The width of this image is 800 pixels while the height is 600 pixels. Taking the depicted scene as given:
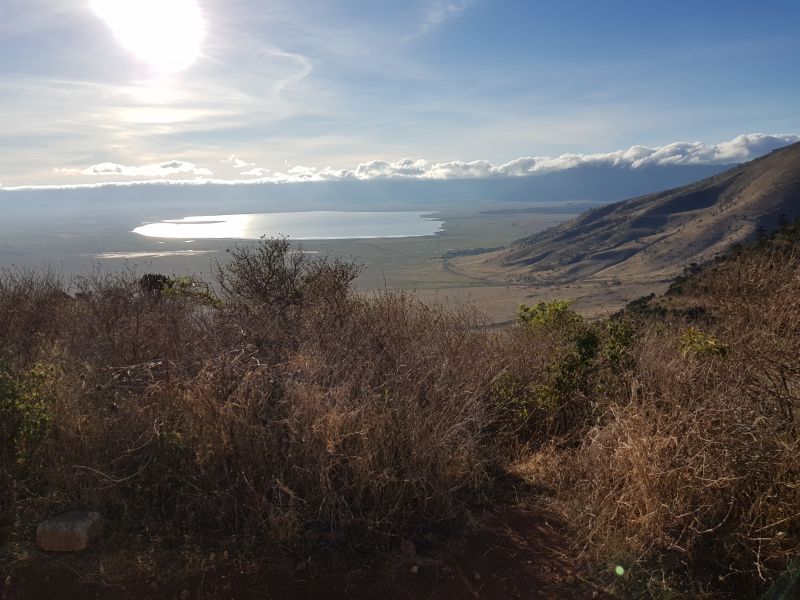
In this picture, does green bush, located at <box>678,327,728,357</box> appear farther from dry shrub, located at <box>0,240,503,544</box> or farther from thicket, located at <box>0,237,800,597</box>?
dry shrub, located at <box>0,240,503,544</box>

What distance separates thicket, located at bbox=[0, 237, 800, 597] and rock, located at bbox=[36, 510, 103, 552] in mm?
178

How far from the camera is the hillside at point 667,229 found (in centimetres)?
9169

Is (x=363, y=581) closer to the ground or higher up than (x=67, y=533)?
closer to the ground

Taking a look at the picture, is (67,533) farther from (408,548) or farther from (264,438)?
(408,548)

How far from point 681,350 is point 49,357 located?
6556 millimetres

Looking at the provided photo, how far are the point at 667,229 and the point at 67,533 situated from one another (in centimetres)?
12132

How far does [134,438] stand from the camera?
4133 millimetres

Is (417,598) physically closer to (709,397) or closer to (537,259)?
(709,397)

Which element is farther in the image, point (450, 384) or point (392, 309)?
point (392, 309)

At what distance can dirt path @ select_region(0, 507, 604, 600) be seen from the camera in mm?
3326

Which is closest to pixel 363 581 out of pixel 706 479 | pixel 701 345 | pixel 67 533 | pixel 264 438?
pixel 264 438

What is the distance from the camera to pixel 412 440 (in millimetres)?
3975

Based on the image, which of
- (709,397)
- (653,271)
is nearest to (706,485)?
(709,397)

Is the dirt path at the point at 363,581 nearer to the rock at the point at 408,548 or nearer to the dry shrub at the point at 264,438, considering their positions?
the rock at the point at 408,548
